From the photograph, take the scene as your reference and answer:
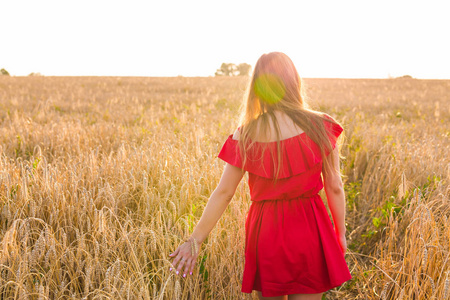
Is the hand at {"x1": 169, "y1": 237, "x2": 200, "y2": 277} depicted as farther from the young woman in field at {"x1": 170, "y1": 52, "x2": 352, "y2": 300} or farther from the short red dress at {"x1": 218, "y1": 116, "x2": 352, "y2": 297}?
the short red dress at {"x1": 218, "y1": 116, "x2": 352, "y2": 297}

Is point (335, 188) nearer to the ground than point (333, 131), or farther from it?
nearer to the ground

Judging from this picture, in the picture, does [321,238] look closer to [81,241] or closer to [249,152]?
[249,152]

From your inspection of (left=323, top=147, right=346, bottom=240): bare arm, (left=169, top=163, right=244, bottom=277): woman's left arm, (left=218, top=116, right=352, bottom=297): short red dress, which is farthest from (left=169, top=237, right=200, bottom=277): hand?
(left=323, top=147, right=346, bottom=240): bare arm

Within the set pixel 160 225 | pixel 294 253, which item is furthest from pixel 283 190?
pixel 160 225

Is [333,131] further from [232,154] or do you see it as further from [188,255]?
[188,255]

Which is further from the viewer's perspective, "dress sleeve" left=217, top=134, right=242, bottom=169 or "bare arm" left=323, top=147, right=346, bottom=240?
"bare arm" left=323, top=147, right=346, bottom=240

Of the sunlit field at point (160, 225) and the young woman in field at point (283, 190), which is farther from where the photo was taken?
the sunlit field at point (160, 225)

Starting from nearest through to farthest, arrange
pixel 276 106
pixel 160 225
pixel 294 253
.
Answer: pixel 294 253, pixel 276 106, pixel 160 225

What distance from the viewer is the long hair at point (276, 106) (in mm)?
1784

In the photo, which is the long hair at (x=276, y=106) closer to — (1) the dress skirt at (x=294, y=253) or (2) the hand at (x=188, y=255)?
(1) the dress skirt at (x=294, y=253)

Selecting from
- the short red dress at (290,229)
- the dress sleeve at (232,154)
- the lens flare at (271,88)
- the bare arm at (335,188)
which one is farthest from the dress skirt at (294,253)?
the lens flare at (271,88)

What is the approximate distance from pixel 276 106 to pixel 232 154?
1.24ft

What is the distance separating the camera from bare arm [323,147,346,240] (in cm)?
189

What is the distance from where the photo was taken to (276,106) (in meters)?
1.85
